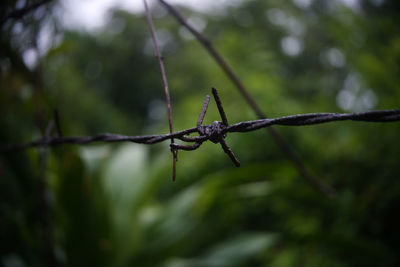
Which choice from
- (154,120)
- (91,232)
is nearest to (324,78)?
(91,232)

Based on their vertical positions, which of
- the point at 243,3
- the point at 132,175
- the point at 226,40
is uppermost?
the point at 243,3

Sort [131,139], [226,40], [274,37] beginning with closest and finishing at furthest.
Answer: [131,139] < [226,40] < [274,37]

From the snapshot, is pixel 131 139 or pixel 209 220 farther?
pixel 209 220

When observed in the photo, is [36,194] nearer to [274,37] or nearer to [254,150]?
[254,150]

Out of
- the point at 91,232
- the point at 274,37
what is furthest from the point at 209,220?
the point at 274,37

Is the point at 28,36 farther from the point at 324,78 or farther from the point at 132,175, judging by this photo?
the point at 324,78

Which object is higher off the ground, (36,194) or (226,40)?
(226,40)

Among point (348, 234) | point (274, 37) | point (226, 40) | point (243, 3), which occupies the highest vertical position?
point (243, 3)

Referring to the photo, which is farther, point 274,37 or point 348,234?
point 274,37

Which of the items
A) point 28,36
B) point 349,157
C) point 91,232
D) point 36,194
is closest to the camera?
point 28,36
